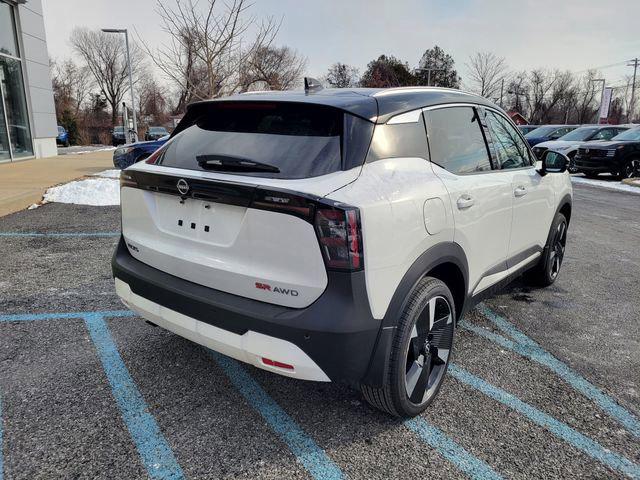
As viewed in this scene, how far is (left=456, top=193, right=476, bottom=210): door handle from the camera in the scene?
2711 mm

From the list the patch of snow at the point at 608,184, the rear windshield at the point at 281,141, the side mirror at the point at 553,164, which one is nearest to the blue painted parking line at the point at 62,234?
the rear windshield at the point at 281,141

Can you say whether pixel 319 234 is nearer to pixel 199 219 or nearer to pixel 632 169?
pixel 199 219

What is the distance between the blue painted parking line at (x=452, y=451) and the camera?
2.20 metres

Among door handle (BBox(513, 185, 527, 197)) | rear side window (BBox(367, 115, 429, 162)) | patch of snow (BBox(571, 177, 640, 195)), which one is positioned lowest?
patch of snow (BBox(571, 177, 640, 195))

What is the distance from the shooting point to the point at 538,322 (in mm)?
3936

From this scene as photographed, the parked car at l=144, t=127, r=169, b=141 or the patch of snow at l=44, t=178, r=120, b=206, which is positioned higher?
the parked car at l=144, t=127, r=169, b=141

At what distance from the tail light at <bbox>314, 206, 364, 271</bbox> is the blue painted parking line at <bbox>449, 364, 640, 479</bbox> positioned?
55.8 inches

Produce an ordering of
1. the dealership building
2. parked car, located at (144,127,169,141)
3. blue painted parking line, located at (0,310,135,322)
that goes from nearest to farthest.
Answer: blue painted parking line, located at (0,310,135,322)
the dealership building
parked car, located at (144,127,169,141)

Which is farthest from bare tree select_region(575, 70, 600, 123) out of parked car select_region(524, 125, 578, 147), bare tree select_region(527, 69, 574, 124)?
parked car select_region(524, 125, 578, 147)

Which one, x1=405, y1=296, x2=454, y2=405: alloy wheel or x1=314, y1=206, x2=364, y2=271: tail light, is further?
x1=405, y1=296, x2=454, y2=405: alloy wheel

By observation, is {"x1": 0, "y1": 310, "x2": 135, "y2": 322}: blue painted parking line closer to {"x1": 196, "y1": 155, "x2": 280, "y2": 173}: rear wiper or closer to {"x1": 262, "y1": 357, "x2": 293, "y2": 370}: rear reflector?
{"x1": 196, "y1": 155, "x2": 280, "y2": 173}: rear wiper

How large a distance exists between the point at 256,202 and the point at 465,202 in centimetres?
127

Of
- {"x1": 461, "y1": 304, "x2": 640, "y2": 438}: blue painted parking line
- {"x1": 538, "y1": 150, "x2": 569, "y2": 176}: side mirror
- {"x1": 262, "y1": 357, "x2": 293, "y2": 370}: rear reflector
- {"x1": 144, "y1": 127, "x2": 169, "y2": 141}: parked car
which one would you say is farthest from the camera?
{"x1": 144, "y1": 127, "x2": 169, "y2": 141}: parked car

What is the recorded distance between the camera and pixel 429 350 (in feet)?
8.66
